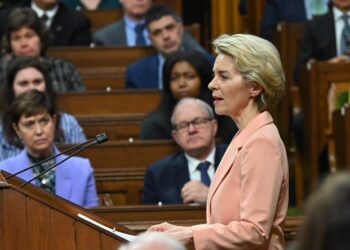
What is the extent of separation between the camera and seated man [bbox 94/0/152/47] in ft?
26.3

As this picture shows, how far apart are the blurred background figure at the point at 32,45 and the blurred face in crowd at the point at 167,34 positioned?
2.02ft

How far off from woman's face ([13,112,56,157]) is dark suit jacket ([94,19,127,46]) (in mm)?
2833

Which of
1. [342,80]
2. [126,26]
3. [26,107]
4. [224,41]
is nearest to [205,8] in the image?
[126,26]

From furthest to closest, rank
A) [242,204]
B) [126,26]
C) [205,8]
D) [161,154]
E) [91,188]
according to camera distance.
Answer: [205,8], [126,26], [161,154], [91,188], [242,204]

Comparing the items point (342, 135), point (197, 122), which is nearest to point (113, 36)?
point (342, 135)

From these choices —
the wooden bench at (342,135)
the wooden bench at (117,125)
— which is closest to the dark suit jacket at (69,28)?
the wooden bench at (117,125)

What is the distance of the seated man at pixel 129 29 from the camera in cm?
802

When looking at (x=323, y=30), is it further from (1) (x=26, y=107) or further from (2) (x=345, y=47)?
(1) (x=26, y=107)

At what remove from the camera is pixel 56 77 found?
276 inches

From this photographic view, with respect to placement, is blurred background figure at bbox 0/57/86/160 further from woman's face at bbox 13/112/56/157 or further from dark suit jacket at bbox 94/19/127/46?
dark suit jacket at bbox 94/19/127/46

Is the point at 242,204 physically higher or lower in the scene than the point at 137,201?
higher

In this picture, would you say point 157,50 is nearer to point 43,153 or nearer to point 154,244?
point 43,153

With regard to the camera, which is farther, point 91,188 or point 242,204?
point 91,188

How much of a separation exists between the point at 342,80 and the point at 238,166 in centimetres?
391
